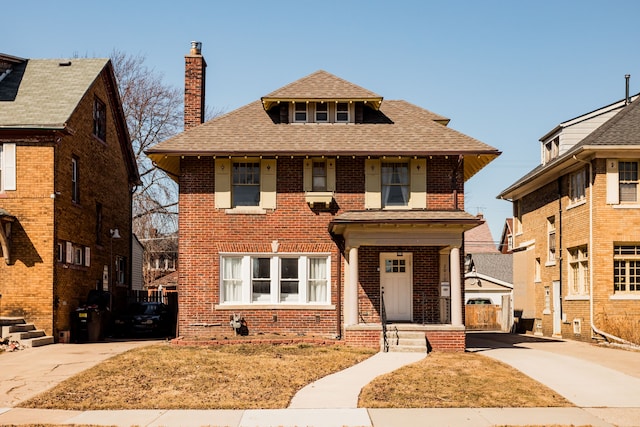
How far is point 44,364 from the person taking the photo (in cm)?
1811

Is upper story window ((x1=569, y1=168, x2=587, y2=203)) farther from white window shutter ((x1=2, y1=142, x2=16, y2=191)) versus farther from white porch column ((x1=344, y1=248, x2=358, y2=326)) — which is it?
white window shutter ((x1=2, y1=142, x2=16, y2=191))

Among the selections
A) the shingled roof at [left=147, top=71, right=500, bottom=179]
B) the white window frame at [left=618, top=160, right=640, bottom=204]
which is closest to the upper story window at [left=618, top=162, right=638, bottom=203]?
the white window frame at [left=618, top=160, right=640, bottom=204]

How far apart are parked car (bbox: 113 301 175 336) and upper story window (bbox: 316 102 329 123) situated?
889 centimetres

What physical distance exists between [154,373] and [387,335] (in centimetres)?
718

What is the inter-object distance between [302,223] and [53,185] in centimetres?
766

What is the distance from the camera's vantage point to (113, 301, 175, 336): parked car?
26.8 m

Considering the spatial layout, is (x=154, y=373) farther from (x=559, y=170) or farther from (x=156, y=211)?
(x=156, y=211)

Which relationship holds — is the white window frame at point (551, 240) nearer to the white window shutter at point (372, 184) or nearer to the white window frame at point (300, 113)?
the white window shutter at point (372, 184)

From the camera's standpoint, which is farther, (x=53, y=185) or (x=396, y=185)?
(x=396, y=185)

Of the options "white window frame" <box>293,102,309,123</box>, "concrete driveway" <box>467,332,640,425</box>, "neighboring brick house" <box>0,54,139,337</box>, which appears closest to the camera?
"concrete driveway" <box>467,332,640,425</box>

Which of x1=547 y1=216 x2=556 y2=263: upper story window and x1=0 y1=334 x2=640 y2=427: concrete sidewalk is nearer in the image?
x1=0 y1=334 x2=640 y2=427: concrete sidewalk

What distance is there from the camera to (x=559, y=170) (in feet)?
97.5

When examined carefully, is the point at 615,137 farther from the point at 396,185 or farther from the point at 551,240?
the point at 396,185

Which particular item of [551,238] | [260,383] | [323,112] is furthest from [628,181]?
[260,383]
